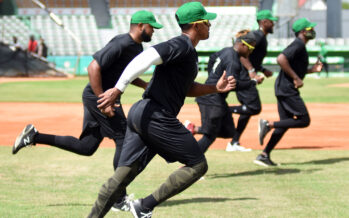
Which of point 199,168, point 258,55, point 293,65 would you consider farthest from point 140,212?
point 258,55

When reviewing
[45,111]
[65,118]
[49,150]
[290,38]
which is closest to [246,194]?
[49,150]

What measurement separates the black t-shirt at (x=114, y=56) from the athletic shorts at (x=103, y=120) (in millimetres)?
268

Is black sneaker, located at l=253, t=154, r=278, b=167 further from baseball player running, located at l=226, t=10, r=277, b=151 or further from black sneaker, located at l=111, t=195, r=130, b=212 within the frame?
black sneaker, located at l=111, t=195, r=130, b=212

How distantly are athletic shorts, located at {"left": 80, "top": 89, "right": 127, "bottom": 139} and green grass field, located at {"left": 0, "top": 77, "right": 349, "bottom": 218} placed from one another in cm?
79

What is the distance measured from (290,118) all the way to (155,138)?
499 cm

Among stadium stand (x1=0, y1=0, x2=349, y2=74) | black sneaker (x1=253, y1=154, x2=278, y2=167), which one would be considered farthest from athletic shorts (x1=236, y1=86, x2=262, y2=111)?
stadium stand (x1=0, y1=0, x2=349, y2=74)

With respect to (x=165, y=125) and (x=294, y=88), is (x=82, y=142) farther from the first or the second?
(x=294, y=88)

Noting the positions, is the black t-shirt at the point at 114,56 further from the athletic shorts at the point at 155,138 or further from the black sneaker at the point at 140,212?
the black sneaker at the point at 140,212

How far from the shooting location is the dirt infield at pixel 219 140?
12.1 m

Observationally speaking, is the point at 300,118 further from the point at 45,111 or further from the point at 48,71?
the point at 48,71

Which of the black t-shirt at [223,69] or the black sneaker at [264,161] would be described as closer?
the black t-shirt at [223,69]

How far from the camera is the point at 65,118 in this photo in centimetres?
1614

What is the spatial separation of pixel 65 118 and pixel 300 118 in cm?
820

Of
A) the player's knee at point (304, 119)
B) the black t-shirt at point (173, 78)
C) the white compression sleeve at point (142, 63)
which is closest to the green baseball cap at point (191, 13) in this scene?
the black t-shirt at point (173, 78)
